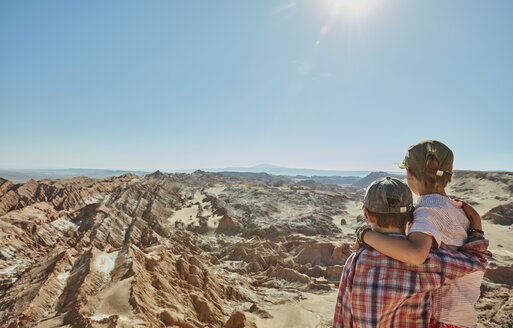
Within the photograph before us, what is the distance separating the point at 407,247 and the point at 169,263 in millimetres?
14658

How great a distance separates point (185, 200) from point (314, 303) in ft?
123

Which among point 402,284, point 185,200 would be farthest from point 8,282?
point 185,200

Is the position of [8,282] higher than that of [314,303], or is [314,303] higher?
[8,282]

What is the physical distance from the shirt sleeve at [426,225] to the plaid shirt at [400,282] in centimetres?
14

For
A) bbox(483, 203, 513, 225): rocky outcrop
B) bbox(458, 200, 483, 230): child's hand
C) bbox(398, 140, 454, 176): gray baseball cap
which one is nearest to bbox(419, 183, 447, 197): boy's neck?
bbox(398, 140, 454, 176): gray baseball cap

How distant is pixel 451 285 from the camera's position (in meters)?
1.87

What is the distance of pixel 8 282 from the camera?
13.6 meters

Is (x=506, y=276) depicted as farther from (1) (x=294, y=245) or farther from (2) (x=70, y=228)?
(2) (x=70, y=228)

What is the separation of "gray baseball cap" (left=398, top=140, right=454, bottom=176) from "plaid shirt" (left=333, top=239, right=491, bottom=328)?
0.59 metres

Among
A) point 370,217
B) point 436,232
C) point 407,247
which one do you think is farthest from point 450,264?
point 370,217

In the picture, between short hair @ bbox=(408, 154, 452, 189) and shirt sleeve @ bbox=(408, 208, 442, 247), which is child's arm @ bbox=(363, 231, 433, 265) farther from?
short hair @ bbox=(408, 154, 452, 189)

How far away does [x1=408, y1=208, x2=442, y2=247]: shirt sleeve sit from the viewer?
1.70 metres

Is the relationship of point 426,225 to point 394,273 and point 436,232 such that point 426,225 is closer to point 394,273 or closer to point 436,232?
point 436,232

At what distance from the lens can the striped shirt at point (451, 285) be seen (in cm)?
185
